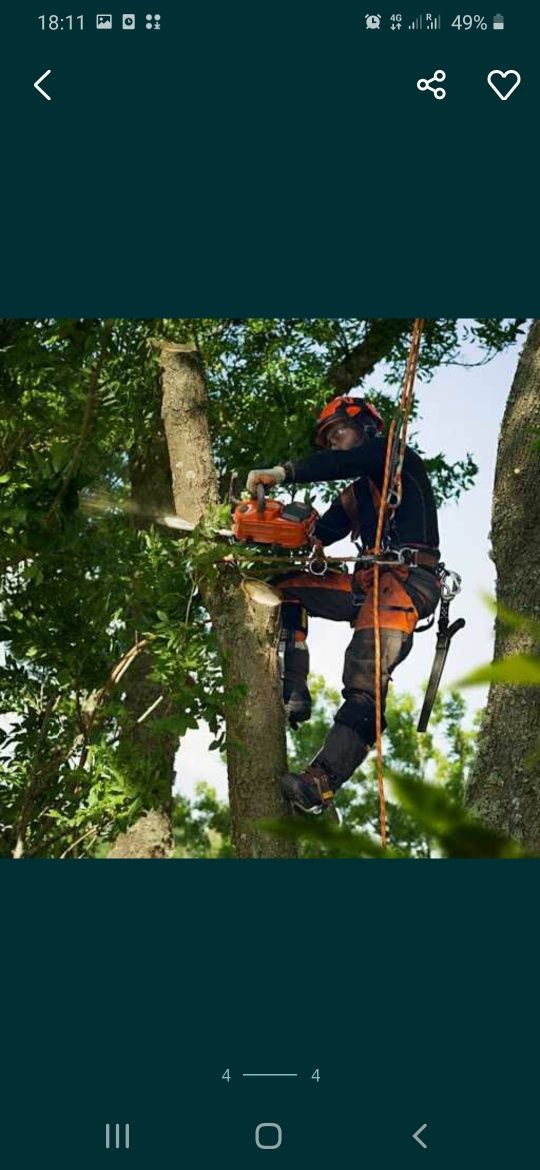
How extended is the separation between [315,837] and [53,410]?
244 inches

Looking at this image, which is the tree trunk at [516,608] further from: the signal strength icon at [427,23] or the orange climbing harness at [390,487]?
the signal strength icon at [427,23]

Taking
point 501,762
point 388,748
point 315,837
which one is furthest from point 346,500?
point 388,748

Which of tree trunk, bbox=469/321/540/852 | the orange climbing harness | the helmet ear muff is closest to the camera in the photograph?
the orange climbing harness

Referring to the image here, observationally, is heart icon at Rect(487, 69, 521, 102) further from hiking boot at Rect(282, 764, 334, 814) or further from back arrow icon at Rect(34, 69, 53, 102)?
hiking boot at Rect(282, 764, 334, 814)

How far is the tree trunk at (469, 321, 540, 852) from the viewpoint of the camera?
20.2ft

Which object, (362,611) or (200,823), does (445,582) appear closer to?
(362,611)

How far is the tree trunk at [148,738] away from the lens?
21.2ft

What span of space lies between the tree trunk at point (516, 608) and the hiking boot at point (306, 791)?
31.7 inches

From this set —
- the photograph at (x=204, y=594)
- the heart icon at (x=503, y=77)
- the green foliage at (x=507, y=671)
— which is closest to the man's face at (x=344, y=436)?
the photograph at (x=204, y=594)

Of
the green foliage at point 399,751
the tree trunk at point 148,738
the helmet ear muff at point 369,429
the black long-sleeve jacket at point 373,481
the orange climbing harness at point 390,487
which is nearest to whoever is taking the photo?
the orange climbing harness at point 390,487

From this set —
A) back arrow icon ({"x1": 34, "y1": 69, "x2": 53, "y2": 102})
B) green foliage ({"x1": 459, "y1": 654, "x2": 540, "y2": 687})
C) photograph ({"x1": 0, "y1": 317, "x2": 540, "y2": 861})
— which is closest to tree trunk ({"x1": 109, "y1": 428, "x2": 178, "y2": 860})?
photograph ({"x1": 0, "y1": 317, "x2": 540, "y2": 861})

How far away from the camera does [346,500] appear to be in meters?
7.21

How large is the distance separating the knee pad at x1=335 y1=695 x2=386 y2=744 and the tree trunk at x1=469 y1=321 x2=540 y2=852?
492 mm

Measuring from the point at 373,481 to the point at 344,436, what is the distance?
37 centimetres
